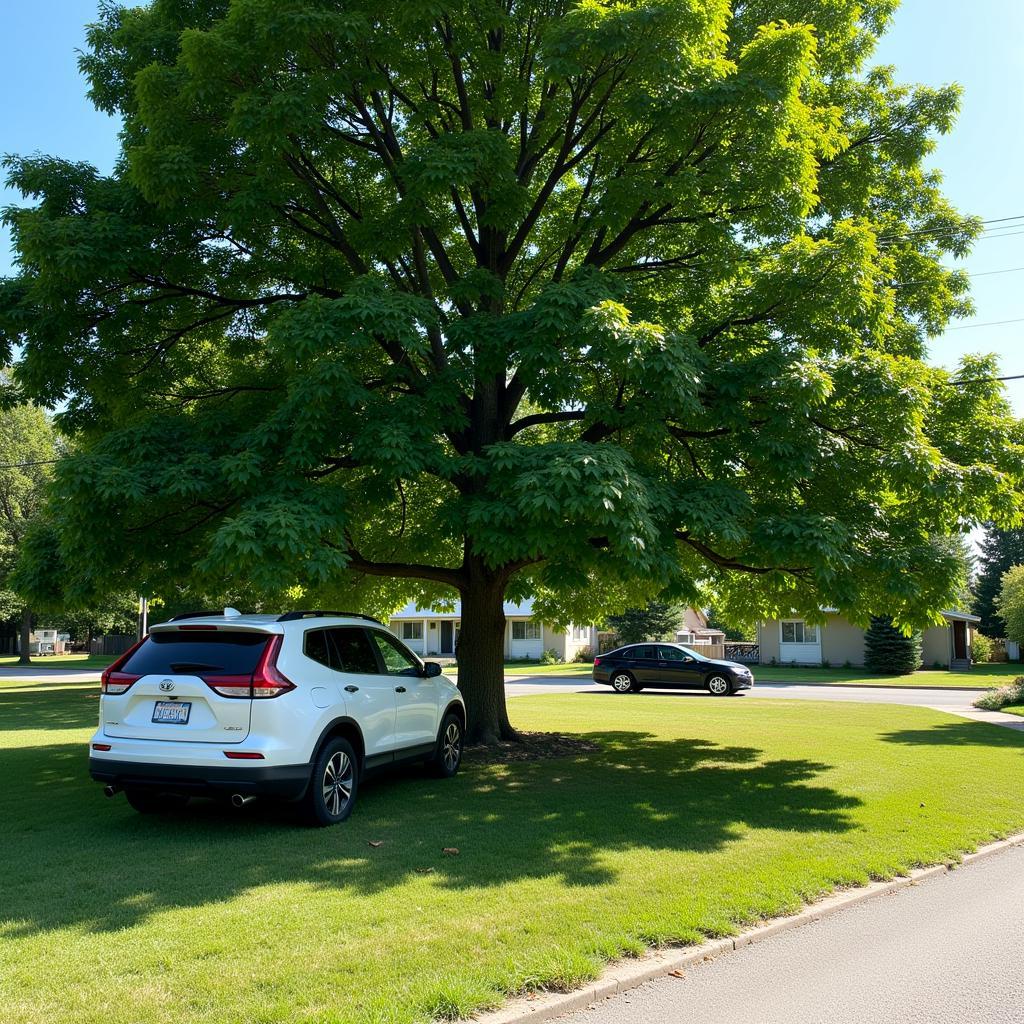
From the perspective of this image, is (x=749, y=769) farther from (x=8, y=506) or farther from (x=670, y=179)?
(x=8, y=506)

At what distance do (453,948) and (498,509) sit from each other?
441cm

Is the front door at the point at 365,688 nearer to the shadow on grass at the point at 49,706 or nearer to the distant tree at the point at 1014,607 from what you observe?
the shadow on grass at the point at 49,706

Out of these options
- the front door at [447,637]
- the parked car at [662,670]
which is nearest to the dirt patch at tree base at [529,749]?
the parked car at [662,670]

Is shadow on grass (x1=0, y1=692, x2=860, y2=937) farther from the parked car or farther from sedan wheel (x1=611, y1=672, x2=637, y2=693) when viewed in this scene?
sedan wheel (x1=611, y1=672, x2=637, y2=693)

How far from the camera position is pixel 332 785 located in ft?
25.3

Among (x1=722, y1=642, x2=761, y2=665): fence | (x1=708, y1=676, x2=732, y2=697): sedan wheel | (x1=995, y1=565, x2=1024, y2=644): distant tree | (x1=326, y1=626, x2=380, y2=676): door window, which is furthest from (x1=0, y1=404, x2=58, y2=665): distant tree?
(x1=995, y1=565, x2=1024, y2=644): distant tree

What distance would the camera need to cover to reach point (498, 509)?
8.48m

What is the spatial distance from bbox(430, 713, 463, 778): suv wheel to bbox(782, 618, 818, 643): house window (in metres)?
37.9

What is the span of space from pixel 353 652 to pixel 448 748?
2.34 meters

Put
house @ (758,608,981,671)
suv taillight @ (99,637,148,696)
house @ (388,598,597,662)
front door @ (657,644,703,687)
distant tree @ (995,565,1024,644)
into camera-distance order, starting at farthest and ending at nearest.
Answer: house @ (388,598,597,662) → house @ (758,608,981,671) → distant tree @ (995,565,1024,644) → front door @ (657,644,703,687) → suv taillight @ (99,637,148,696)

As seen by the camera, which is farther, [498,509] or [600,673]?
[600,673]

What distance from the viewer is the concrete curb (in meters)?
4.17

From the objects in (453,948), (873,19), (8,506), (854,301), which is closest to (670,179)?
(854,301)

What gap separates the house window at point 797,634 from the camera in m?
45.4
